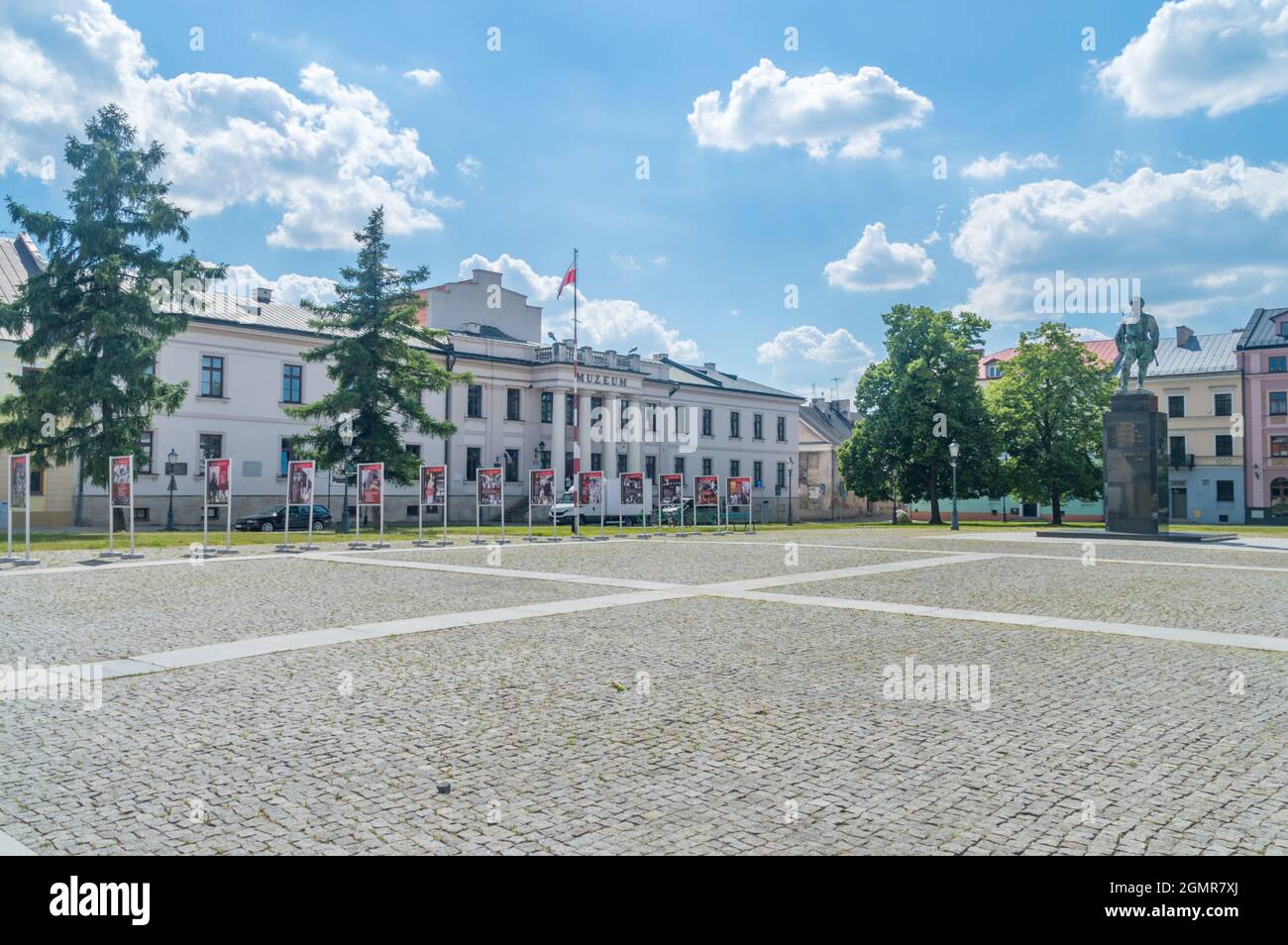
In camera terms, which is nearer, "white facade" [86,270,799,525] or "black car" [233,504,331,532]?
"black car" [233,504,331,532]

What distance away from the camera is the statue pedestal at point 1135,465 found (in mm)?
31906

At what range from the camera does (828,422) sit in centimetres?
8569

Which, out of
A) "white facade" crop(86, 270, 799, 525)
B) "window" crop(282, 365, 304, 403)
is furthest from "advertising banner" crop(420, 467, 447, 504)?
"window" crop(282, 365, 304, 403)

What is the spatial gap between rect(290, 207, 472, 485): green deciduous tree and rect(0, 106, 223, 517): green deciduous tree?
203 inches

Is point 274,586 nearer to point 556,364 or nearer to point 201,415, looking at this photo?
point 201,415

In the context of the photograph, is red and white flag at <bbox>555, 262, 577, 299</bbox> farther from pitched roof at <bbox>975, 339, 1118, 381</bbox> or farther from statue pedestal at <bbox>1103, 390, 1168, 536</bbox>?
pitched roof at <bbox>975, 339, 1118, 381</bbox>

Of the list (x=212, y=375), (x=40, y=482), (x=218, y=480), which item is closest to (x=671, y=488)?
(x=218, y=480)

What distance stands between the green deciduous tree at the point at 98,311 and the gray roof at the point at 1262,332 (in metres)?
64.8

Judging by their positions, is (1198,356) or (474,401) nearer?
(474,401)

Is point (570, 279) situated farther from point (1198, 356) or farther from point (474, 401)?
point (1198, 356)

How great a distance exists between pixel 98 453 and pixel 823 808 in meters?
33.6

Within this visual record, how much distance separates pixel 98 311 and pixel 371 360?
9.56 metres

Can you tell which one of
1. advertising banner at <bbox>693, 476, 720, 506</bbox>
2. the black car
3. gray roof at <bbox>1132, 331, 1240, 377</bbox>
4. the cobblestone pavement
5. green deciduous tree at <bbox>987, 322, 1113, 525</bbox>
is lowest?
the cobblestone pavement

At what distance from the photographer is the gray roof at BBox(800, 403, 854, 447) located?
81.9 m
